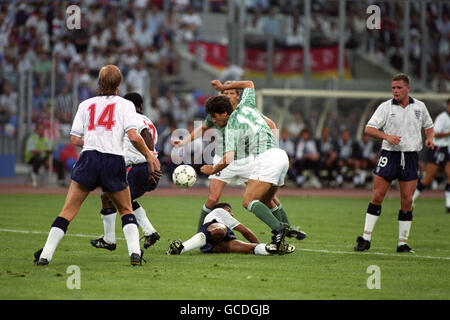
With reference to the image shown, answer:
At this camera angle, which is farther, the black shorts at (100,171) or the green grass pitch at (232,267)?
the black shorts at (100,171)

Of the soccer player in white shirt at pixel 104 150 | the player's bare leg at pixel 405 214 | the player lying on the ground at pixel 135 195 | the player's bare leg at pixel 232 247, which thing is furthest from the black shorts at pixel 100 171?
the player's bare leg at pixel 405 214

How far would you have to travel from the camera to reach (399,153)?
11.1 m

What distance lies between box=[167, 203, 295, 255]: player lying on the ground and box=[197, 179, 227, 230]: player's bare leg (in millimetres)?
714

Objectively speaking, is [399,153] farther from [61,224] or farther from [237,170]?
[61,224]

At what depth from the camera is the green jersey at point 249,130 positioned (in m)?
10.3

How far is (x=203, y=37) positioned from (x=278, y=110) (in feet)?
18.2

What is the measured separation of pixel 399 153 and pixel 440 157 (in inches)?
297

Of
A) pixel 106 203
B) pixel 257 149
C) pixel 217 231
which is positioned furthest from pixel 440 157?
pixel 106 203

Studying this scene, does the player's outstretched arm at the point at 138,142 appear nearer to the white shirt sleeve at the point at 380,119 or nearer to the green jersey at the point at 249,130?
the green jersey at the point at 249,130

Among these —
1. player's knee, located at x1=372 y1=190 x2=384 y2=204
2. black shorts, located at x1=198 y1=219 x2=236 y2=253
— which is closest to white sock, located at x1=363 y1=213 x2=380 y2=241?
player's knee, located at x1=372 y1=190 x2=384 y2=204

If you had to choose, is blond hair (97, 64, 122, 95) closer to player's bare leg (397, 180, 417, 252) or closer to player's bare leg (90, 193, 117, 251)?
player's bare leg (90, 193, 117, 251)

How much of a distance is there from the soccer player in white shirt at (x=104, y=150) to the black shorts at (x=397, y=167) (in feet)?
11.5

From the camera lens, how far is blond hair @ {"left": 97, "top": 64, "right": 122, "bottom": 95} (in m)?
8.95
